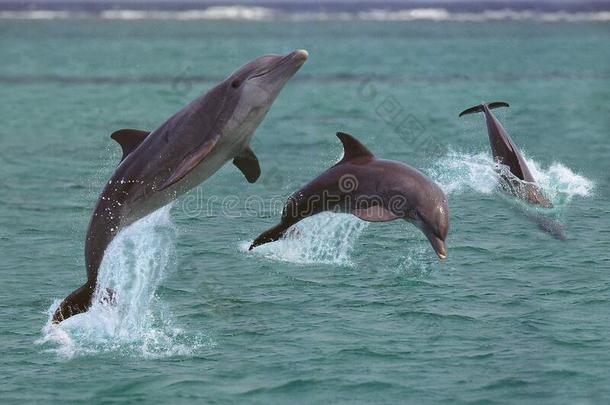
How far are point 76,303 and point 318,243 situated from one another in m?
6.36

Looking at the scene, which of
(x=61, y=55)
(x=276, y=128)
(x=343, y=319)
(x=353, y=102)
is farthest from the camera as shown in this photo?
(x=61, y=55)

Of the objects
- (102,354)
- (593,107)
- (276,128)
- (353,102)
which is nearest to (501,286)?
(102,354)

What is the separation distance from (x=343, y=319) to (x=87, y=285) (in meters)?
3.66

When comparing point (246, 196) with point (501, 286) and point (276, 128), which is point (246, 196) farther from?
point (276, 128)

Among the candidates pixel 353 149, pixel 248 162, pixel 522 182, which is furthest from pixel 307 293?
pixel 522 182

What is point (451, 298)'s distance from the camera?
18.4 meters

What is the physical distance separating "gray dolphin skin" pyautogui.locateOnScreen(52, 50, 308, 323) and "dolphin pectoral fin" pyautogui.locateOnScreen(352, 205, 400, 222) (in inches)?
83.4

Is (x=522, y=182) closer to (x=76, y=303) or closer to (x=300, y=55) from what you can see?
(x=300, y=55)

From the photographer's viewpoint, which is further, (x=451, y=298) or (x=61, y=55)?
(x=61, y=55)

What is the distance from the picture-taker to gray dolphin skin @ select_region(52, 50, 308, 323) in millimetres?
15320

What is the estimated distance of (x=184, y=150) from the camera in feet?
51.1

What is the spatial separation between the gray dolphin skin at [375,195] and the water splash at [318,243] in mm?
1408

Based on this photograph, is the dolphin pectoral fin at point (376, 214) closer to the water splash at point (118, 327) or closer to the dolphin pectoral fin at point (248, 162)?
the dolphin pectoral fin at point (248, 162)

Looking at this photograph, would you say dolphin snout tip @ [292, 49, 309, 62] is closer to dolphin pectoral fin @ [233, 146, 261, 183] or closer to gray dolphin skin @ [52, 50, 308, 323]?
gray dolphin skin @ [52, 50, 308, 323]
